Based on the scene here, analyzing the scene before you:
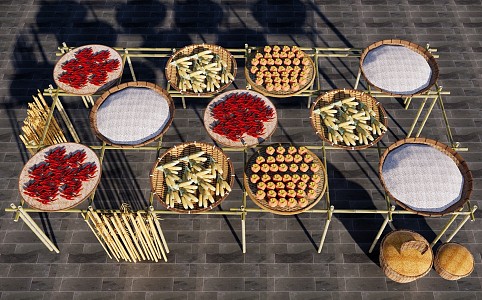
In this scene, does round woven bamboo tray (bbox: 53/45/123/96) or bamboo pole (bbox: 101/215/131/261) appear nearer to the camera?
bamboo pole (bbox: 101/215/131/261)

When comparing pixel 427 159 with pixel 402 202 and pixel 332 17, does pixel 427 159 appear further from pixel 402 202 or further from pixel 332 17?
pixel 332 17

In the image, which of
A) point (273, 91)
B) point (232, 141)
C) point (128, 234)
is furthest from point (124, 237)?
point (273, 91)

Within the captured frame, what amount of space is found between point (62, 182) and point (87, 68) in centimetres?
594

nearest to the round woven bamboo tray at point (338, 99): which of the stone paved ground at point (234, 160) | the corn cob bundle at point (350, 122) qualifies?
the corn cob bundle at point (350, 122)

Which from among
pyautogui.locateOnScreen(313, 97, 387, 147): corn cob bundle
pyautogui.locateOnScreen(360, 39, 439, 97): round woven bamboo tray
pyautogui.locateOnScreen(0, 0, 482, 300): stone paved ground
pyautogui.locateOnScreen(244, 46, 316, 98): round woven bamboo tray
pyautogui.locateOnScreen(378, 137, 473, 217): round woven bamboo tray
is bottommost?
pyautogui.locateOnScreen(0, 0, 482, 300): stone paved ground

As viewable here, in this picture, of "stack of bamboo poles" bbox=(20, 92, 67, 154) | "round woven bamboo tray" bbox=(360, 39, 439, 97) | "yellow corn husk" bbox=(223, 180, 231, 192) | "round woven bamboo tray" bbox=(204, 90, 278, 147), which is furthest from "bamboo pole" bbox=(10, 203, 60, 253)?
"round woven bamboo tray" bbox=(360, 39, 439, 97)

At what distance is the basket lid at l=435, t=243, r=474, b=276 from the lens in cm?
1658

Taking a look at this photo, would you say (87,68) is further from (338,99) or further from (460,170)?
(460,170)

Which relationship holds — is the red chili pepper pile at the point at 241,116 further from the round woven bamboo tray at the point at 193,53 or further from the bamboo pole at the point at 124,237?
the bamboo pole at the point at 124,237

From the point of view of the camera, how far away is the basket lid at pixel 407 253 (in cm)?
1627

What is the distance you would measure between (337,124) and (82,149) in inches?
415

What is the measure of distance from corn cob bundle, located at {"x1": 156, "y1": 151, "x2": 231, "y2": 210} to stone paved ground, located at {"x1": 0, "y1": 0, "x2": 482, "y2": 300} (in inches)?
135

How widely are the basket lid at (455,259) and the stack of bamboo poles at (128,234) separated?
11.4 metres

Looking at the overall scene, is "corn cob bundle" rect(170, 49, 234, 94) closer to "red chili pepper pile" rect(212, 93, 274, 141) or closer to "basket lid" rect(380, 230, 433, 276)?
"red chili pepper pile" rect(212, 93, 274, 141)
